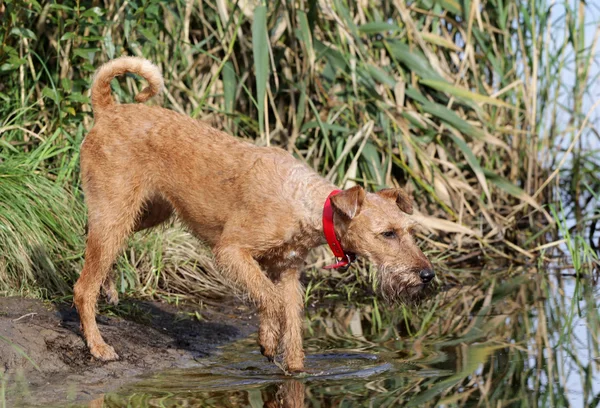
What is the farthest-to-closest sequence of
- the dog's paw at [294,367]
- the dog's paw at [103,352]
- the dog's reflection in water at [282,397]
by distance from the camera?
1. the dog's paw at [103,352]
2. the dog's paw at [294,367]
3. the dog's reflection in water at [282,397]

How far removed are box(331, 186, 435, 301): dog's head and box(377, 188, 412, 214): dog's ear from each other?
0.12 metres

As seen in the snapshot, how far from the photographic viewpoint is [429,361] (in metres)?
5.15

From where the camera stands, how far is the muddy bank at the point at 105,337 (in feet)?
15.5

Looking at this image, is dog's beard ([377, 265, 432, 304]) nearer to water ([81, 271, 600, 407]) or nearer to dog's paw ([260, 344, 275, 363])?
water ([81, 271, 600, 407])

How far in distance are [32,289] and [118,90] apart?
1650mm

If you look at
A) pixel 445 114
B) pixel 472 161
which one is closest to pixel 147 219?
pixel 445 114

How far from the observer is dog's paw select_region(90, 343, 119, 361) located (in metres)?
5.19

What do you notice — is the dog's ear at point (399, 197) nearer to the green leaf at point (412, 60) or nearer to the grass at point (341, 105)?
the grass at point (341, 105)

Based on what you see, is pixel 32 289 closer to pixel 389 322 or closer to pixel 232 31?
pixel 389 322

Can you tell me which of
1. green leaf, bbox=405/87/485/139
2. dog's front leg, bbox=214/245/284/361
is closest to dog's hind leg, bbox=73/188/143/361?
dog's front leg, bbox=214/245/284/361

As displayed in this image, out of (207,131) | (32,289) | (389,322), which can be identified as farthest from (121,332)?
(389,322)

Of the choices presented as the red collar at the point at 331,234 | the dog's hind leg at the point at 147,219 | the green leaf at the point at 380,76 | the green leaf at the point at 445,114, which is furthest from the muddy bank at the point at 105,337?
the green leaf at the point at 445,114

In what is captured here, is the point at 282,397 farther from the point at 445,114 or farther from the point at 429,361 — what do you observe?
the point at 445,114

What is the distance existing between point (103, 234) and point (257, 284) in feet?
3.41
